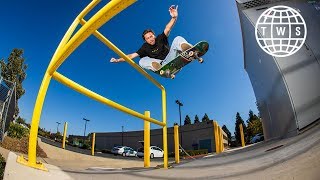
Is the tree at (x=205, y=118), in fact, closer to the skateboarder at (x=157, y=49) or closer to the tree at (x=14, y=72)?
the skateboarder at (x=157, y=49)

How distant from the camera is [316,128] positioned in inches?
22.7

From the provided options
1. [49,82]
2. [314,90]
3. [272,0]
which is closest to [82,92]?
[49,82]

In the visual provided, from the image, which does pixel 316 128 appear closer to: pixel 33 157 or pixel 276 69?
pixel 276 69

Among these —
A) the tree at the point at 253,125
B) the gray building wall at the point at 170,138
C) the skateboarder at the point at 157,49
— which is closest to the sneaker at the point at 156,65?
the skateboarder at the point at 157,49

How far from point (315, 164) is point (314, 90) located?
33 centimetres

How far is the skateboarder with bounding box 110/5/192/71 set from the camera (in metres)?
1.68

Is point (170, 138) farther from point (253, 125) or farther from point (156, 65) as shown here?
point (253, 125)

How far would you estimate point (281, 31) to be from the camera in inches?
36.8

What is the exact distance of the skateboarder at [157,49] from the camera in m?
1.68

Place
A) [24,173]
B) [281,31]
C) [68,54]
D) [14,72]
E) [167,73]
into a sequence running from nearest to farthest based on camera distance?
[24,173] < [68,54] < [281,31] < [167,73] < [14,72]

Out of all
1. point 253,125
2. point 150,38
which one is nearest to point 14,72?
point 150,38

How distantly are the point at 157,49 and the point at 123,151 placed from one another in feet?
2.71

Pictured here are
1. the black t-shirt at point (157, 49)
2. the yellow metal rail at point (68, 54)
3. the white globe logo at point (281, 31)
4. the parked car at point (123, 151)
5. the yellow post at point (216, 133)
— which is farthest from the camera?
the black t-shirt at point (157, 49)

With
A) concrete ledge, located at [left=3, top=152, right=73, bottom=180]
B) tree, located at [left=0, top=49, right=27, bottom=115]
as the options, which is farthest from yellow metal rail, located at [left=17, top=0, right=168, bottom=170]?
tree, located at [left=0, top=49, right=27, bottom=115]
